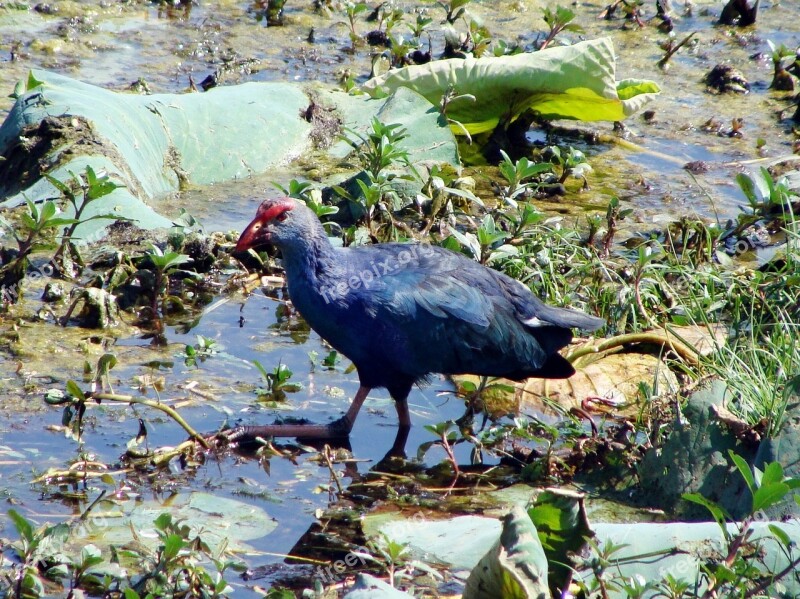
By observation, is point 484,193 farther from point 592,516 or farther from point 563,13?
point 592,516

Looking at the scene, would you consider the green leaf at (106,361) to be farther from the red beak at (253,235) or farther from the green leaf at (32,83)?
the green leaf at (32,83)

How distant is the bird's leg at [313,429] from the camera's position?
388cm

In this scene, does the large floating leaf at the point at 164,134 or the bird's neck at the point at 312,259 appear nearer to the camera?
the bird's neck at the point at 312,259

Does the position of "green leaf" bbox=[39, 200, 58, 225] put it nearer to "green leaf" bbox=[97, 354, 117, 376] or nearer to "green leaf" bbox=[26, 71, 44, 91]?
"green leaf" bbox=[97, 354, 117, 376]

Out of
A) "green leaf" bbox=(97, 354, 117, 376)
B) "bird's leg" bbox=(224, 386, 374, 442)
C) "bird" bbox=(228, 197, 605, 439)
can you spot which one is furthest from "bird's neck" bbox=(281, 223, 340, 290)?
"green leaf" bbox=(97, 354, 117, 376)

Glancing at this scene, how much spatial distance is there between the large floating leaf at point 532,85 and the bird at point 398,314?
230 centimetres

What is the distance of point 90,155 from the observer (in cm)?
521

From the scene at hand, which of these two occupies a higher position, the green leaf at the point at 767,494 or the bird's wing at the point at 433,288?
the green leaf at the point at 767,494

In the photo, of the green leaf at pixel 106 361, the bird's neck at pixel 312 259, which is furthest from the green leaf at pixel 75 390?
the bird's neck at pixel 312 259

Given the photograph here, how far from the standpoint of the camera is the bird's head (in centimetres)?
393

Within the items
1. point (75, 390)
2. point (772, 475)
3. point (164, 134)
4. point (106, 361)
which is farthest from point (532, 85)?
point (772, 475)

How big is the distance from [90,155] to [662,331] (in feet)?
8.94

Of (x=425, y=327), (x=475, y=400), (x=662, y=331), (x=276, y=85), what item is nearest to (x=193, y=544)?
(x=425, y=327)

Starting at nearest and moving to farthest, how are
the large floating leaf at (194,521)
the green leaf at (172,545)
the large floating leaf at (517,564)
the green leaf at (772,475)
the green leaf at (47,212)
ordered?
the large floating leaf at (517,564) → the green leaf at (772,475) → the green leaf at (172,545) → the large floating leaf at (194,521) → the green leaf at (47,212)
